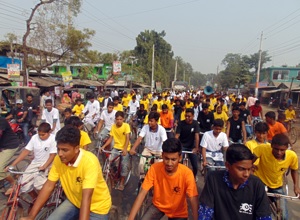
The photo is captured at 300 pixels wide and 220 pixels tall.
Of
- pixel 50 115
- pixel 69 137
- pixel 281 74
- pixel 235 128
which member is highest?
pixel 281 74

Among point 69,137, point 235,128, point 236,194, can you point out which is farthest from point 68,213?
point 235,128

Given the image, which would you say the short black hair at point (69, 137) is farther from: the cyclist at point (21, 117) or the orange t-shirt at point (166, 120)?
the cyclist at point (21, 117)

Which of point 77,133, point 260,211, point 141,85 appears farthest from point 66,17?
point 141,85

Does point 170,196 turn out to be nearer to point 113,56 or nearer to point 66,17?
point 66,17

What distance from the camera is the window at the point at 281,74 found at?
42.2 meters

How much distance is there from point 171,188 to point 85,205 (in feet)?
2.94

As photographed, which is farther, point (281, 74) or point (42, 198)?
point (281, 74)

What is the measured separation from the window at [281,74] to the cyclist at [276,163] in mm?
44306

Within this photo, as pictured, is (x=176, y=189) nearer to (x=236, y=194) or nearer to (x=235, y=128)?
(x=236, y=194)

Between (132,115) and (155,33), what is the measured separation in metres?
43.4

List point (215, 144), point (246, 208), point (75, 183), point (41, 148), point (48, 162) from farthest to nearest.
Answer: point (215, 144), point (41, 148), point (48, 162), point (75, 183), point (246, 208)

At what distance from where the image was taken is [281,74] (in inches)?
1682

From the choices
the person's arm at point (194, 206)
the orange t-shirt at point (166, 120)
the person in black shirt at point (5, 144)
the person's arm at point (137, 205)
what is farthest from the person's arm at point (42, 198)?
the orange t-shirt at point (166, 120)

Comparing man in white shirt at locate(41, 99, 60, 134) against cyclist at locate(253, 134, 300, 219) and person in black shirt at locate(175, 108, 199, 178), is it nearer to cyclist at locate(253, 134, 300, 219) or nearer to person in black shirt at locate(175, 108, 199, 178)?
Result: person in black shirt at locate(175, 108, 199, 178)
